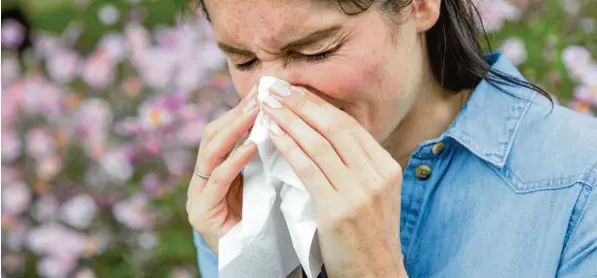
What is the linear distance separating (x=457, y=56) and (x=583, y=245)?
0.56 m

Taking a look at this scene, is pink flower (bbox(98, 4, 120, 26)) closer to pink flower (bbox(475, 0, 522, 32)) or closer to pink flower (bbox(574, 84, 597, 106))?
pink flower (bbox(475, 0, 522, 32))

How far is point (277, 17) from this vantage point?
164cm

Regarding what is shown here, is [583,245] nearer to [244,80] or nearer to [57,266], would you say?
[244,80]

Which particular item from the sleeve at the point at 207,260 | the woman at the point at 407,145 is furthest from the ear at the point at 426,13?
the sleeve at the point at 207,260

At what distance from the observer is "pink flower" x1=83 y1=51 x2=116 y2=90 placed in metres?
3.68

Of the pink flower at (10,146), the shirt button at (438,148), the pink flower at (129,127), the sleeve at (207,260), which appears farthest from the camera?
the pink flower at (10,146)

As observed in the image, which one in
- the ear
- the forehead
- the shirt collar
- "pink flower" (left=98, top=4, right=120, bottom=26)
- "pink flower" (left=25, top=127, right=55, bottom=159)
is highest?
the forehead

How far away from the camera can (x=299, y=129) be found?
5.44ft

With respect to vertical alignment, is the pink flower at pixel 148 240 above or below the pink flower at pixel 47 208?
above

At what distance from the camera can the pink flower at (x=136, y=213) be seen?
11.1 feet

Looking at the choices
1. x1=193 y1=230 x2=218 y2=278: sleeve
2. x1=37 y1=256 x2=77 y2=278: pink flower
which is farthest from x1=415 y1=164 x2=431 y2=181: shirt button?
x1=37 y1=256 x2=77 y2=278: pink flower

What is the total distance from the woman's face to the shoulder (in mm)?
304

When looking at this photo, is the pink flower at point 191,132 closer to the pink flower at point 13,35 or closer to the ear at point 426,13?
the pink flower at point 13,35

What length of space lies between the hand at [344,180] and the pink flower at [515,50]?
1552mm
